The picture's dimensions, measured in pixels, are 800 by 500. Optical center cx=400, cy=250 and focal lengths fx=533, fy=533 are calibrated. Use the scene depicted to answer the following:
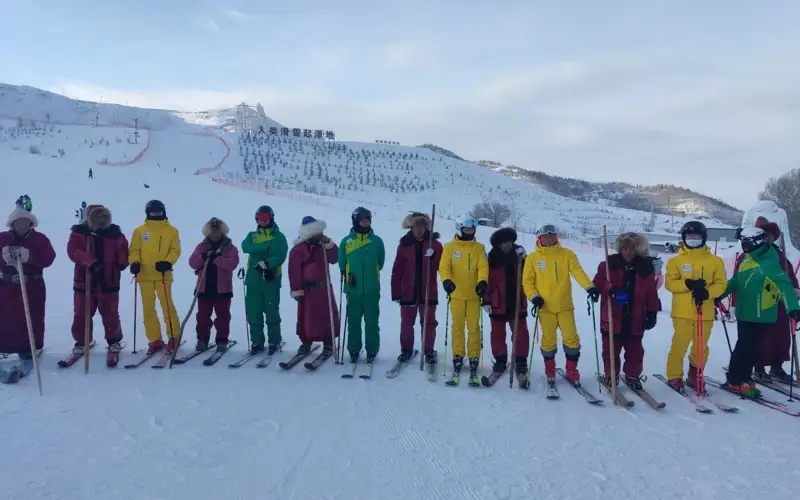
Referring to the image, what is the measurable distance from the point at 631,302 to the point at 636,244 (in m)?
0.65

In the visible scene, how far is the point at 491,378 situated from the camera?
19.5 feet

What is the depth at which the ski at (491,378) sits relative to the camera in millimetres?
5746

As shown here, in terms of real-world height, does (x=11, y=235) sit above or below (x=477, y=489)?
above

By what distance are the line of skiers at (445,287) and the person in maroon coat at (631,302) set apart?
0.04 feet

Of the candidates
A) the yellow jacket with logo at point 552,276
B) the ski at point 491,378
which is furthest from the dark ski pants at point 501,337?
the yellow jacket with logo at point 552,276

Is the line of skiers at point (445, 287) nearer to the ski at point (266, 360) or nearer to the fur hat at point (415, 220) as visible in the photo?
the fur hat at point (415, 220)

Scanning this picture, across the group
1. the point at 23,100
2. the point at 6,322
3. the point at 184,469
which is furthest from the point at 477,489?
the point at 23,100

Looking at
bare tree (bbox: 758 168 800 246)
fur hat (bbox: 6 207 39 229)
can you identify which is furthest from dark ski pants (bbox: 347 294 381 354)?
bare tree (bbox: 758 168 800 246)

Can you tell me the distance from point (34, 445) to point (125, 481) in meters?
1.05

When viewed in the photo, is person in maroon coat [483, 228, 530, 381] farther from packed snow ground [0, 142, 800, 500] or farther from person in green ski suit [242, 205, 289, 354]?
person in green ski suit [242, 205, 289, 354]

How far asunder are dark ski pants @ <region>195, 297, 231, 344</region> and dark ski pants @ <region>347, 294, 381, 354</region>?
167 centimetres

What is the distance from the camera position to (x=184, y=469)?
3.71 metres

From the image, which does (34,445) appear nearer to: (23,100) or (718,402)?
(718,402)

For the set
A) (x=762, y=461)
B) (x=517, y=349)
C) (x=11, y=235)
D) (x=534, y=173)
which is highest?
(x=534, y=173)
